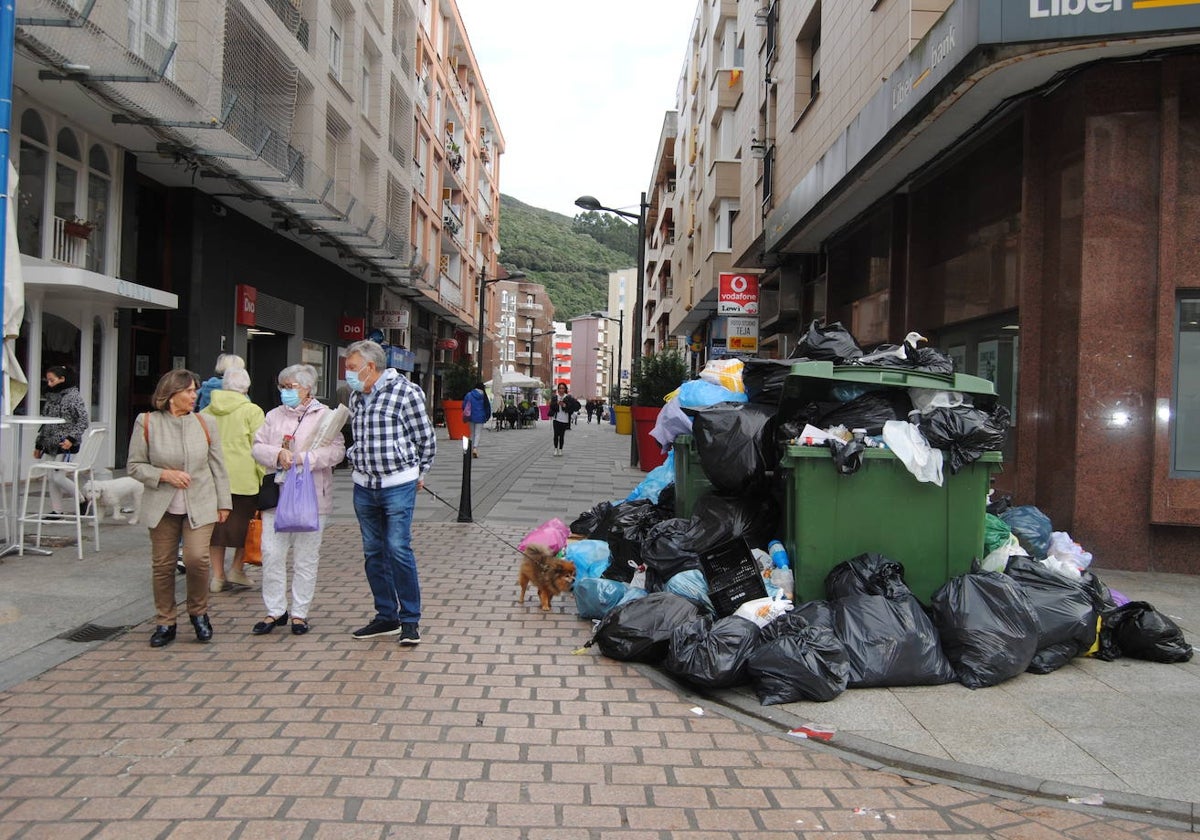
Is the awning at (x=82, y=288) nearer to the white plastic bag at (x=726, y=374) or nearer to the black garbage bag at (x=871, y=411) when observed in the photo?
the white plastic bag at (x=726, y=374)

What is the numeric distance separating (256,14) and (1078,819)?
52.9ft

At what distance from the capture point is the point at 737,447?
5840mm

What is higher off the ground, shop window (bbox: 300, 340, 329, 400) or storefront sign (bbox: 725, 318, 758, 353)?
storefront sign (bbox: 725, 318, 758, 353)

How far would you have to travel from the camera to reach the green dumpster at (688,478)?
726 cm

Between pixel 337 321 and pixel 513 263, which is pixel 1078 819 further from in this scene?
pixel 513 263

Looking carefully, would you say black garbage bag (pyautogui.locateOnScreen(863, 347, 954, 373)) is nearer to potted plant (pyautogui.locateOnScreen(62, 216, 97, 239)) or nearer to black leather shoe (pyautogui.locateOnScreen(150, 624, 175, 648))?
black leather shoe (pyautogui.locateOnScreen(150, 624, 175, 648))

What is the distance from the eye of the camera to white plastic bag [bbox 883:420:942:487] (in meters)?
5.27

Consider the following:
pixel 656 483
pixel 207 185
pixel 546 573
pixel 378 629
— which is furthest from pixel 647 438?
pixel 378 629

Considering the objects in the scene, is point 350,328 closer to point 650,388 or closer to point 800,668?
point 650,388

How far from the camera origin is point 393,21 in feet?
79.0

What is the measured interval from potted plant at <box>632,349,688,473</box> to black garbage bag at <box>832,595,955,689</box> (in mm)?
12149

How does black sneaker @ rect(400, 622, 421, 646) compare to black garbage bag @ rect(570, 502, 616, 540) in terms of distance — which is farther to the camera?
black garbage bag @ rect(570, 502, 616, 540)

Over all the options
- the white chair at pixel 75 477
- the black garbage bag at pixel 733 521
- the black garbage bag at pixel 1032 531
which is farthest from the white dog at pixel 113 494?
the black garbage bag at pixel 1032 531

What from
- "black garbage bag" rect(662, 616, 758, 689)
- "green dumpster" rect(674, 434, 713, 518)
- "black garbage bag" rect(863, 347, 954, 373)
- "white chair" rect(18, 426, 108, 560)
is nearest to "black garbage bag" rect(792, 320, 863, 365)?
"black garbage bag" rect(863, 347, 954, 373)
